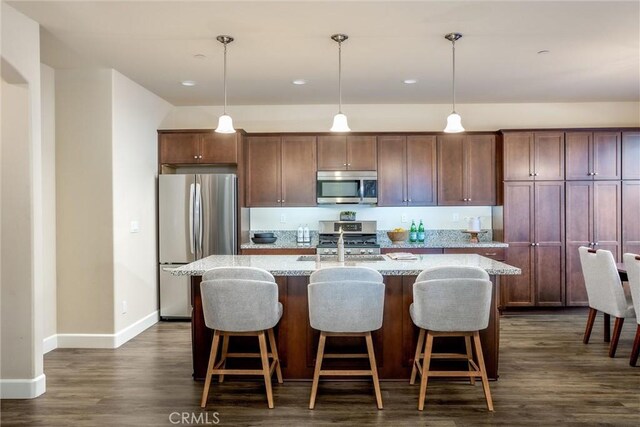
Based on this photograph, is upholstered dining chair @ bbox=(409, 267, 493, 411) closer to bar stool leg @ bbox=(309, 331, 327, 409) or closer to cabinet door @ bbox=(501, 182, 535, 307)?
bar stool leg @ bbox=(309, 331, 327, 409)

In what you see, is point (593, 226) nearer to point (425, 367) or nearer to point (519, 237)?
point (519, 237)

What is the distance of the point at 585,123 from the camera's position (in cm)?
569

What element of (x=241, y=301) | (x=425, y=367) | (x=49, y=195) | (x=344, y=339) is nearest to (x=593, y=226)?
(x=425, y=367)

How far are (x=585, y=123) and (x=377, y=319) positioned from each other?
4.63m

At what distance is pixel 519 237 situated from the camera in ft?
17.5

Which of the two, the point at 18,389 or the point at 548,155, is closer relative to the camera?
the point at 18,389

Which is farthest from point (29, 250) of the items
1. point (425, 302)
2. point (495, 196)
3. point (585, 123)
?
point (585, 123)

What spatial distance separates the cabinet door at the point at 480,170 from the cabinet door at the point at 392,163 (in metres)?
0.79

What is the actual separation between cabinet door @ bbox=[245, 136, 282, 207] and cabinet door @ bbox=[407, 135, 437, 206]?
166 cm

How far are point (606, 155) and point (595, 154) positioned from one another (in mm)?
135

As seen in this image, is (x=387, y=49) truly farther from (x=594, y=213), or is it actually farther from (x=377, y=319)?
(x=594, y=213)

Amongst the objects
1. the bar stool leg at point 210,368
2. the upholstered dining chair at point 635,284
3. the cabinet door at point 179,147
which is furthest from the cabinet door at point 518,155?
the bar stool leg at point 210,368

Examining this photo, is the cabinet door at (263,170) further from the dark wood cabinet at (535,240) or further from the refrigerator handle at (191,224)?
the dark wood cabinet at (535,240)

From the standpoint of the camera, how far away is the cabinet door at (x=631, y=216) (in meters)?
5.29
